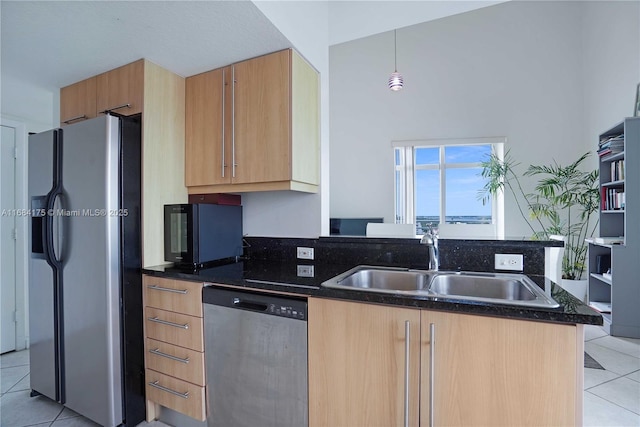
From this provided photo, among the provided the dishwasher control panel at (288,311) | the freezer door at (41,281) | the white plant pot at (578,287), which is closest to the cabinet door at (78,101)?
the freezer door at (41,281)

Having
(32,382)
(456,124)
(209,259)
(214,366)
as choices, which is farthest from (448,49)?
(32,382)

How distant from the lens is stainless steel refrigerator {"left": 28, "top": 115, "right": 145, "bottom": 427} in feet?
5.12

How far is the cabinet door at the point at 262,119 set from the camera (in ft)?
5.44

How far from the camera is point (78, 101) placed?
79.2 inches

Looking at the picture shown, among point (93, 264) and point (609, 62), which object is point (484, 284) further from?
point (609, 62)

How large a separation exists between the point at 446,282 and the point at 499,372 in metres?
0.54

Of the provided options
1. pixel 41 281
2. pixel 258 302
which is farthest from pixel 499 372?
pixel 41 281

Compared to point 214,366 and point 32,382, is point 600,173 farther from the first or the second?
point 32,382

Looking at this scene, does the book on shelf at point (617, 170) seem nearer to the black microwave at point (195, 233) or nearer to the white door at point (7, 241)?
the black microwave at point (195, 233)

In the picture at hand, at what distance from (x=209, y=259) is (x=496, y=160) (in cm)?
436

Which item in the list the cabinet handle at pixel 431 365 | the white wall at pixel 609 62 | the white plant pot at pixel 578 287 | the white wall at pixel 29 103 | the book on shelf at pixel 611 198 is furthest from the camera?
the white plant pot at pixel 578 287

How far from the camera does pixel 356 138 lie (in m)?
5.35

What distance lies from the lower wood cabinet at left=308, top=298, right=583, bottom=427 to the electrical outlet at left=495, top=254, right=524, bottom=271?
2.19 ft

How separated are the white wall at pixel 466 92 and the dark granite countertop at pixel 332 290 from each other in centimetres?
369
